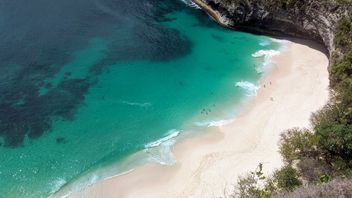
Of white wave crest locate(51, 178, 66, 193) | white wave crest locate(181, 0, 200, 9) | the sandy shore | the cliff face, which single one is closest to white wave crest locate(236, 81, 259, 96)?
the sandy shore

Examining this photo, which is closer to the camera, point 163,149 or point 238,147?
point 238,147

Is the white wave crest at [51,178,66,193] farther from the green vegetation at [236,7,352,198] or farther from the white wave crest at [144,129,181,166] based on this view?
the green vegetation at [236,7,352,198]

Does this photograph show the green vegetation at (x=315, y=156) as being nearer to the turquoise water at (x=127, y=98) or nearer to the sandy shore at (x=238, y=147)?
the sandy shore at (x=238, y=147)

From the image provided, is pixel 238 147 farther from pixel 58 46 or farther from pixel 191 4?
pixel 191 4

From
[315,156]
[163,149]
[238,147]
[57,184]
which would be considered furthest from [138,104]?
[315,156]

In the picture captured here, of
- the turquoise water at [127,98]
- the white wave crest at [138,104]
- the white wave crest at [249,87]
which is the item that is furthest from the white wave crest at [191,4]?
the white wave crest at [138,104]

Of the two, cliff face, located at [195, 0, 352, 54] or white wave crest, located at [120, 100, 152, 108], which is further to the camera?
cliff face, located at [195, 0, 352, 54]
